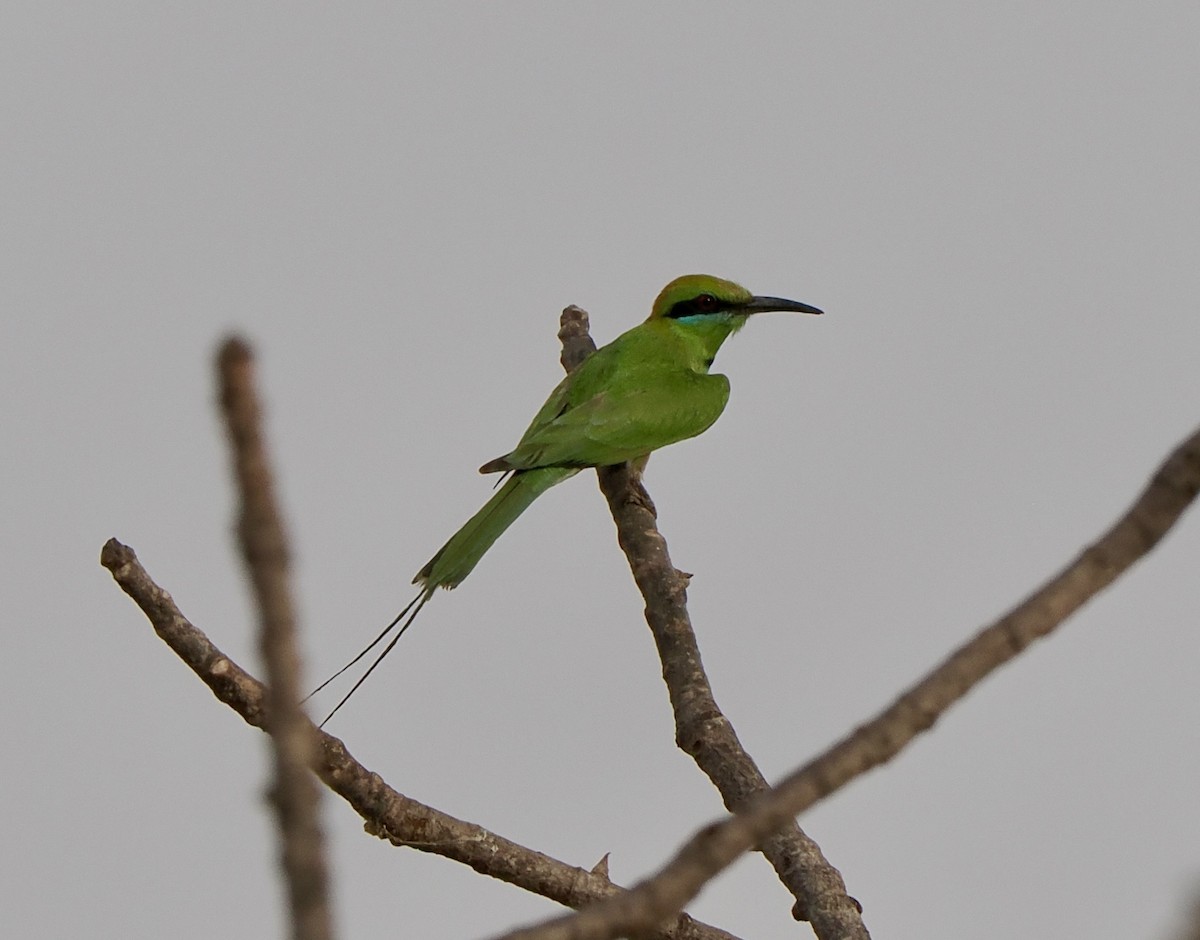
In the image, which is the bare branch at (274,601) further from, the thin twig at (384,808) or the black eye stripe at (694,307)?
the black eye stripe at (694,307)

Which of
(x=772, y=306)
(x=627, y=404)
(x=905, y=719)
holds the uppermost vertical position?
(x=772, y=306)

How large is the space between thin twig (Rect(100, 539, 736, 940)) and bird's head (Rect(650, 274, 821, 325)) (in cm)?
346

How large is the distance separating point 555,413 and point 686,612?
1.65 meters

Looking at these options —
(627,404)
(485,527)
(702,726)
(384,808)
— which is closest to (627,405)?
(627,404)

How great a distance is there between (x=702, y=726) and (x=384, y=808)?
757 mm

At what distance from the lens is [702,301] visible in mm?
6246

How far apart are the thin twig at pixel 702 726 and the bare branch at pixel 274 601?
1.76m

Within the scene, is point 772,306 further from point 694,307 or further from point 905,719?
point 905,719

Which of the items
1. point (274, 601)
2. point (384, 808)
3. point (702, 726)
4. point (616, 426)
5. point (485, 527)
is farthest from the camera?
point (616, 426)

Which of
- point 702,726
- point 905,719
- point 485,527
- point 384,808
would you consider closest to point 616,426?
point 485,527

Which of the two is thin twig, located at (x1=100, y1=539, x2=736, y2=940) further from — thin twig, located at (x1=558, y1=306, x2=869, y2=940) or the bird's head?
the bird's head

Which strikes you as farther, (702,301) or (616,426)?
(702,301)

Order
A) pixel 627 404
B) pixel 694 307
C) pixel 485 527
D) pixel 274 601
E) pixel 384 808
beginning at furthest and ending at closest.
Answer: pixel 694 307 < pixel 627 404 < pixel 485 527 < pixel 384 808 < pixel 274 601

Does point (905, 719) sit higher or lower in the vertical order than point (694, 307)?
lower
